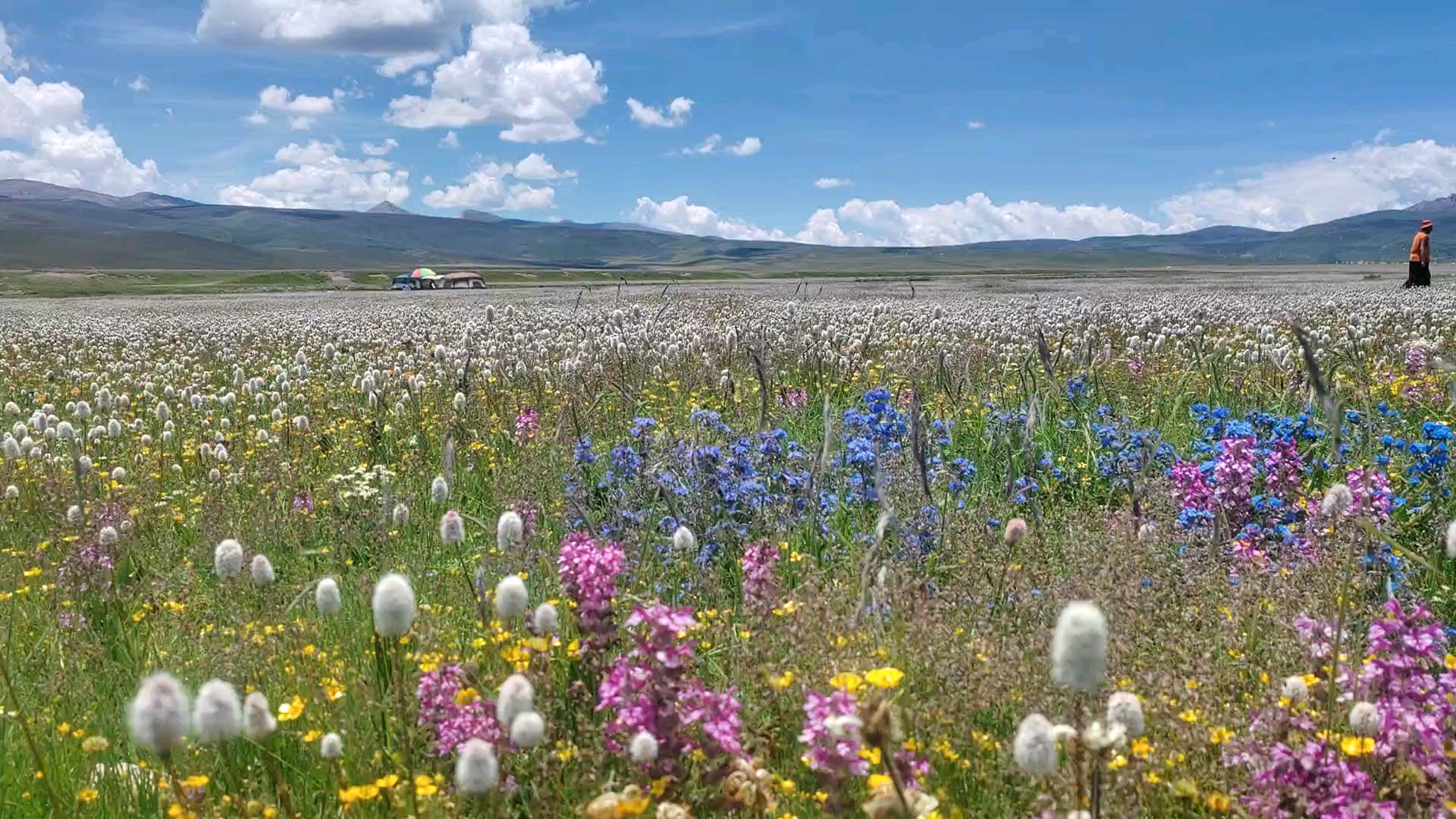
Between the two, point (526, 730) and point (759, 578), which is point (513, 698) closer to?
point (526, 730)

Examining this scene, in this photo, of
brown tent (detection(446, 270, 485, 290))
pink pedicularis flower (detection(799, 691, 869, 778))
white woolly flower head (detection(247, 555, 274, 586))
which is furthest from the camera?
brown tent (detection(446, 270, 485, 290))

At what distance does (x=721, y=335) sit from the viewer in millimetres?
12359

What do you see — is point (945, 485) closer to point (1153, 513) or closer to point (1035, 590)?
point (1153, 513)

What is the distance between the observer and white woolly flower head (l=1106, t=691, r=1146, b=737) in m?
2.10

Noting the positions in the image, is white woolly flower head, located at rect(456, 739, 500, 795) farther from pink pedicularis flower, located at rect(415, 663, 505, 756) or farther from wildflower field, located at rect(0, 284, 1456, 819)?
pink pedicularis flower, located at rect(415, 663, 505, 756)

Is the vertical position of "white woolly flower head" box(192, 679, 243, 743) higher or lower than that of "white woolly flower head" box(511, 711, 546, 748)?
higher

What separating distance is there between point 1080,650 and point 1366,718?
137 centimetres

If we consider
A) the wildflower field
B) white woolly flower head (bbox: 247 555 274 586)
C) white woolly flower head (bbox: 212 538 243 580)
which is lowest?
the wildflower field

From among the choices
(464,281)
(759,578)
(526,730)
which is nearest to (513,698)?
(526,730)

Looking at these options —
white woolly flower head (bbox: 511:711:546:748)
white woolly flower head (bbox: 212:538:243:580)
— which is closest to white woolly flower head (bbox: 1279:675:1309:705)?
white woolly flower head (bbox: 511:711:546:748)

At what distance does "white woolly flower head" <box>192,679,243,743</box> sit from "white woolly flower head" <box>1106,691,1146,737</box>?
5.71ft

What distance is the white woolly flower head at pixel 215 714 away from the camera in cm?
195

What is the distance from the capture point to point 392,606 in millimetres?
2230

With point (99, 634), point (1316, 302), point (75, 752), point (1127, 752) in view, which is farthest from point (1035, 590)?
point (1316, 302)
